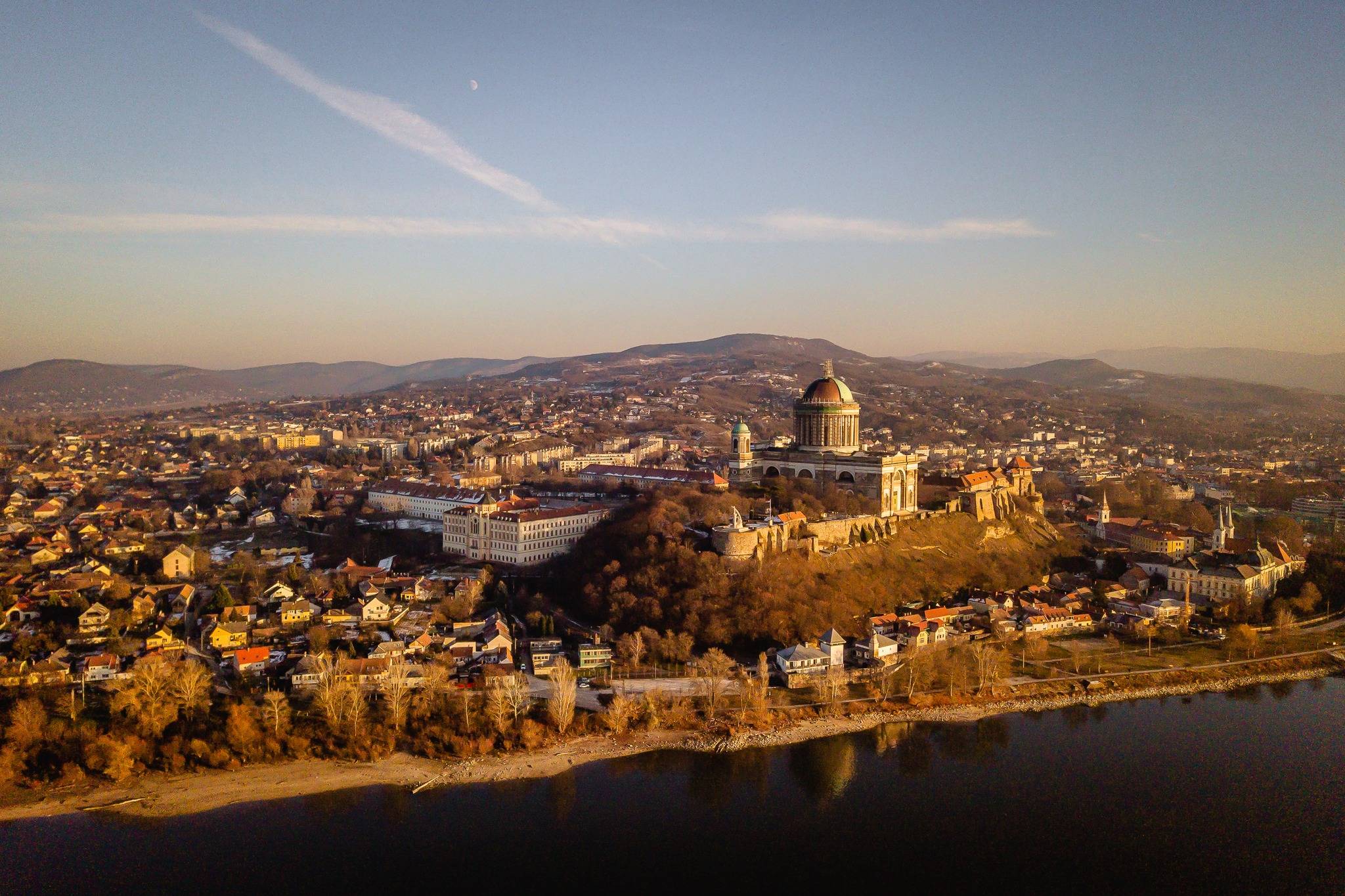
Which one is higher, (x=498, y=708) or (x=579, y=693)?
(x=498, y=708)

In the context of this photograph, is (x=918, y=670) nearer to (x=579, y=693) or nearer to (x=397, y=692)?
(x=579, y=693)

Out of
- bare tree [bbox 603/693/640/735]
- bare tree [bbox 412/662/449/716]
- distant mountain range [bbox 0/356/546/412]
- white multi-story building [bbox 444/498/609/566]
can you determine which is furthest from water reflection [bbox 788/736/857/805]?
distant mountain range [bbox 0/356/546/412]

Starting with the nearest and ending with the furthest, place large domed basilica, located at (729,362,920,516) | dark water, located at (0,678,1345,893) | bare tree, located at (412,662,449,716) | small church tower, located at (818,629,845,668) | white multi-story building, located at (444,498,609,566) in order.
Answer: dark water, located at (0,678,1345,893), bare tree, located at (412,662,449,716), small church tower, located at (818,629,845,668), white multi-story building, located at (444,498,609,566), large domed basilica, located at (729,362,920,516)

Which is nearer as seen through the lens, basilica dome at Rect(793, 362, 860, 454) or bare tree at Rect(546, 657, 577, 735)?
bare tree at Rect(546, 657, 577, 735)

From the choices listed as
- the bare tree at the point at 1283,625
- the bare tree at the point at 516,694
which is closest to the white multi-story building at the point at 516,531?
the bare tree at the point at 516,694

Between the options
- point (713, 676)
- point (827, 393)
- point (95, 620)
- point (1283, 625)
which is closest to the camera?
point (713, 676)

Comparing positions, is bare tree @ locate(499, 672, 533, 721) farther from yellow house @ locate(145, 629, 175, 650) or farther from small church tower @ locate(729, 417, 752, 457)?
small church tower @ locate(729, 417, 752, 457)

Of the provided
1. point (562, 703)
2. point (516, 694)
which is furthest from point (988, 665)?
point (516, 694)

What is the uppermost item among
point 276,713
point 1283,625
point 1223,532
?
point 1223,532
